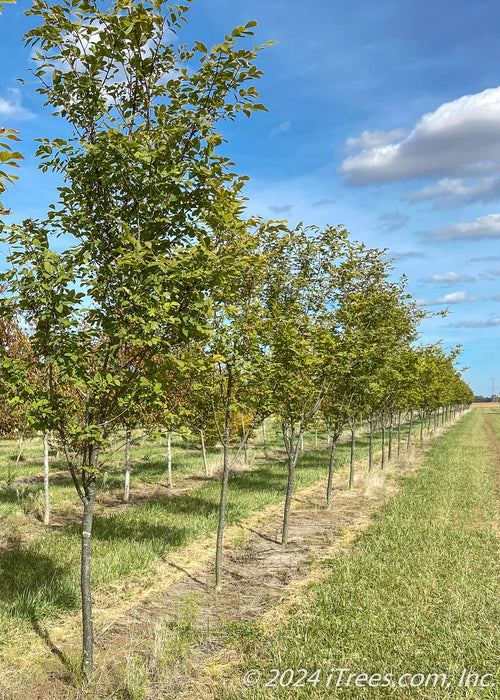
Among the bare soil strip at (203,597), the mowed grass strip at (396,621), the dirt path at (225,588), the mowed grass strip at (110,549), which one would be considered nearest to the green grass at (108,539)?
the mowed grass strip at (110,549)

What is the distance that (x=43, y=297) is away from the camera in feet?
14.0

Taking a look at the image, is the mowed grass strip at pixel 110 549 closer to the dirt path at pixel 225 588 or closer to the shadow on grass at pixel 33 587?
the shadow on grass at pixel 33 587

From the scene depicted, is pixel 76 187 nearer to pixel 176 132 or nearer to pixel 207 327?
pixel 176 132

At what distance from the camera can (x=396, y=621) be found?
237 inches

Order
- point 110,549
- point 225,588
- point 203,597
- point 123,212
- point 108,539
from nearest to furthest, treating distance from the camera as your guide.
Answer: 1. point 123,212
2. point 203,597
3. point 225,588
4. point 110,549
5. point 108,539

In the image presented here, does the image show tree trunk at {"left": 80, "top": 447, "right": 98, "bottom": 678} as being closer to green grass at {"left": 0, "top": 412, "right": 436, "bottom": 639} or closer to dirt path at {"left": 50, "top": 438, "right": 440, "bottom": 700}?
dirt path at {"left": 50, "top": 438, "right": 440, "bottom": 700}

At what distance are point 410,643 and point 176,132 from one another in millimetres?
6117

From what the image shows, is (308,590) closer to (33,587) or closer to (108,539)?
(33,587)

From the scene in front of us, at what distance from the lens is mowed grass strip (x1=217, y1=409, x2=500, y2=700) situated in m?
4.91

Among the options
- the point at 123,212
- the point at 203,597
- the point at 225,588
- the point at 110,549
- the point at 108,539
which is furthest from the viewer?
the point at 108,539

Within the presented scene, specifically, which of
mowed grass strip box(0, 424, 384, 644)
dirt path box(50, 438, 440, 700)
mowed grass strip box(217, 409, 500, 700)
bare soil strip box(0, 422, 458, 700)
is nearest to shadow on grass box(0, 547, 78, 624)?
mowed grass strip box(0, 424, 384, 644)

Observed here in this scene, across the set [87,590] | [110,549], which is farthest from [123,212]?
[110,549]

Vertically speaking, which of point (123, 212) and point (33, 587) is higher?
point (123, 212)

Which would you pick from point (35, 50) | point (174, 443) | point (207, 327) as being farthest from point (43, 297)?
point (174, 443)
